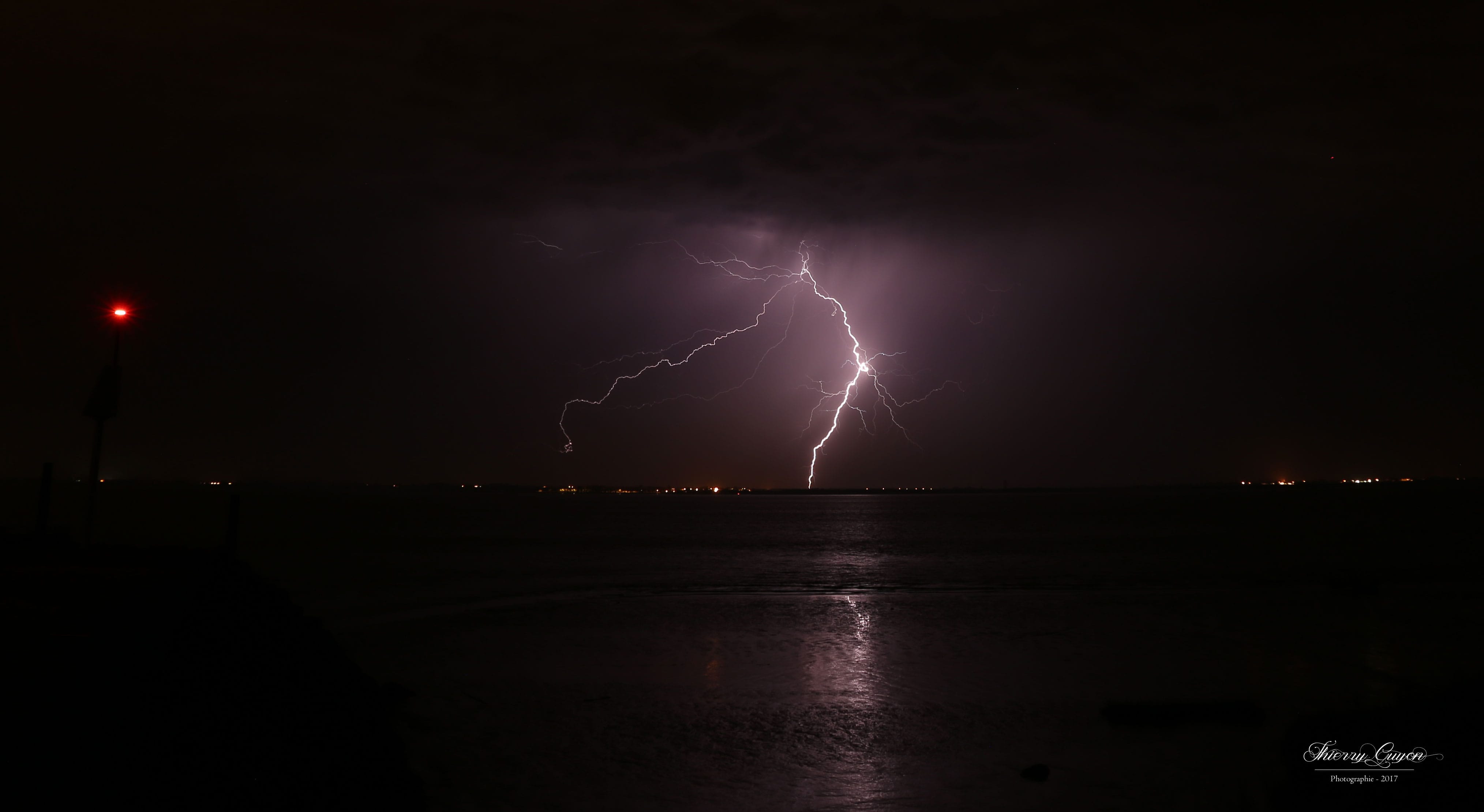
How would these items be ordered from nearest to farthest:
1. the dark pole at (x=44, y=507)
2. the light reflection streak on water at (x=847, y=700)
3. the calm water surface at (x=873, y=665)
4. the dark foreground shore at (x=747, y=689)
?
1. the dark foreground shore at (x=747, y=689)
2. the light reflection streak on water at (x=847, y=700)
3. the calm water surface at (x=873, y=665)
4. the dark pole at (x=44, y=507)

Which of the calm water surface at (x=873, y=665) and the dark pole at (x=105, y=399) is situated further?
the dark pole at (x=105, y=399)

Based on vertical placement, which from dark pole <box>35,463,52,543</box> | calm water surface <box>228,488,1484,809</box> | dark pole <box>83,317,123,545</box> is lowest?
calm water surface <box>228,488,1484,809</box>

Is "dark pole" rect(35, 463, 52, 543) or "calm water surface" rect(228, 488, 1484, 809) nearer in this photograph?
"calm water surface" rect(228, 488, 1484, 809)

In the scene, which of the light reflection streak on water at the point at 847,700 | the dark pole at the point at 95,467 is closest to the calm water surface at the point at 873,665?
the light reflection streak on water at the point at 847,700

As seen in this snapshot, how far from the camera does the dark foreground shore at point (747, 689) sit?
8344mm

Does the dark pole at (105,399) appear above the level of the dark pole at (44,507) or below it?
above

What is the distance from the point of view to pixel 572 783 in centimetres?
970

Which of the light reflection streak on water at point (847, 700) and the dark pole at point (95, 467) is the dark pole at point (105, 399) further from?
the light reflection streak on water at point (847, 700)

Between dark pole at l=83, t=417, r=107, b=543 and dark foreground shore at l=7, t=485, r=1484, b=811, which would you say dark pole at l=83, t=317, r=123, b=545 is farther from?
dark foreground shore at l=7, t=485, r=1484, b=811

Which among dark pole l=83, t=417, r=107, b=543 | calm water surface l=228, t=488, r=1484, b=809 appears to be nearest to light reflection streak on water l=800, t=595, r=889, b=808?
calm water surface l=228, t=488, r=1484, b=809

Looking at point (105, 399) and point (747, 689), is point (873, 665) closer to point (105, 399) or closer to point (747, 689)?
point (747, 689)

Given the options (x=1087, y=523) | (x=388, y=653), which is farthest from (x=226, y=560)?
(x=1087, y=523)

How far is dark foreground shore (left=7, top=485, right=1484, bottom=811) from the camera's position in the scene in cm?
834

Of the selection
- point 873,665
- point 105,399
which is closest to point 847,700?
point 873,665
